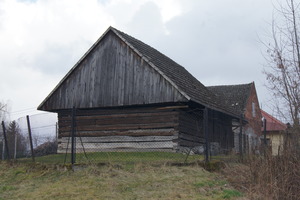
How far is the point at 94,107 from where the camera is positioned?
16203 millimetres

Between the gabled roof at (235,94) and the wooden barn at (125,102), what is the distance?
1229 cm

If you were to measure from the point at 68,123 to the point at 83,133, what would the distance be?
3.18 feet

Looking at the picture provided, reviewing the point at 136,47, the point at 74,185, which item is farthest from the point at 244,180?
the point at 136,47

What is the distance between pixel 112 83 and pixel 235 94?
17.6 metres

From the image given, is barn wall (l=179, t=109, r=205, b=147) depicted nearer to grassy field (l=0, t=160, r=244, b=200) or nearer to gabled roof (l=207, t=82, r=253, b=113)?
grassy field (l=0, t=160, r=244, b=200)

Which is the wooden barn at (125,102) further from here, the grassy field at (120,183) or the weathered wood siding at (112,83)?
the grassy field at (120,183)

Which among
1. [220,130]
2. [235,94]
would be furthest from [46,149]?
[235,94]

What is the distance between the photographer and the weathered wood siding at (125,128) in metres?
14.8

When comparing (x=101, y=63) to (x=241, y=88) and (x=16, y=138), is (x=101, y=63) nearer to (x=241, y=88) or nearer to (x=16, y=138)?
(x=16, y=138)

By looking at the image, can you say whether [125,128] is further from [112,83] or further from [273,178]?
[273,178]

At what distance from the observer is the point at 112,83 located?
631 inches

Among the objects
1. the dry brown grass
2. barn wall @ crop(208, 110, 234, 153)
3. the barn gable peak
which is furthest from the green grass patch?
barn wall @ crop(208, 110, 234, 153)

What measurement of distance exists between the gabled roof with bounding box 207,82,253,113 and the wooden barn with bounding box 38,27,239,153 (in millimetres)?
12291

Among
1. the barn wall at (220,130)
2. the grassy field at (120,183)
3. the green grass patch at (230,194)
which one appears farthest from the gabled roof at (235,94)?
the green grass patch at (230,194)
